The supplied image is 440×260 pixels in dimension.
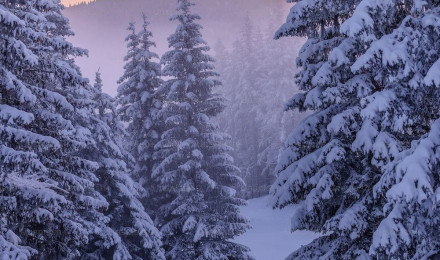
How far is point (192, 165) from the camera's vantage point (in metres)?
21.2

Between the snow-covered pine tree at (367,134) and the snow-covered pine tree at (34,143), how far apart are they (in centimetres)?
553

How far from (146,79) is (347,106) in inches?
594

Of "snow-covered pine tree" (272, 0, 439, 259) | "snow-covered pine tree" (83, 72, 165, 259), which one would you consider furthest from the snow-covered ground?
"snow-covered pine tree" (272, 0, 439, 259)

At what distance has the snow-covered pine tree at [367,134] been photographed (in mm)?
Result: 7164

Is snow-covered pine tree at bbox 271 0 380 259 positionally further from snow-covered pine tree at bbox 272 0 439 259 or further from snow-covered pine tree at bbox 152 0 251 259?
snow-covered pine tree at bbox 152 0 251 259

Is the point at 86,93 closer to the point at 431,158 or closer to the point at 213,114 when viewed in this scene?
the point at 213,114

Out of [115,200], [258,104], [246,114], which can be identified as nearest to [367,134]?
[115,200]

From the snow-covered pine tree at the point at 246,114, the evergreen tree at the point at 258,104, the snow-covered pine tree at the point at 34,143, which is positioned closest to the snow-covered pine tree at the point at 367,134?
the snow-covered pine tree at the point at 34,143

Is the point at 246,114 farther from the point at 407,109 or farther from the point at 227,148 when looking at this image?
the point at 407,109

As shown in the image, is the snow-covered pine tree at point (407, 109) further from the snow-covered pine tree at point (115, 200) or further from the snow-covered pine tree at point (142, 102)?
the snow-covered pine tree at point (142, 102)

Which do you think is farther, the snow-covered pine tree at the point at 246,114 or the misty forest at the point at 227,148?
the snow-covered pine tree at the point at 246,114

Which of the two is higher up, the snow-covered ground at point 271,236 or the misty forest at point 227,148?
the misty forest at point 227,148

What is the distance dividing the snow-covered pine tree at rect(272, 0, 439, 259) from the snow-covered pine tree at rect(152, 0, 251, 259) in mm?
9370

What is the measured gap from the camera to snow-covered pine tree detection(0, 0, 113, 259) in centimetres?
976
